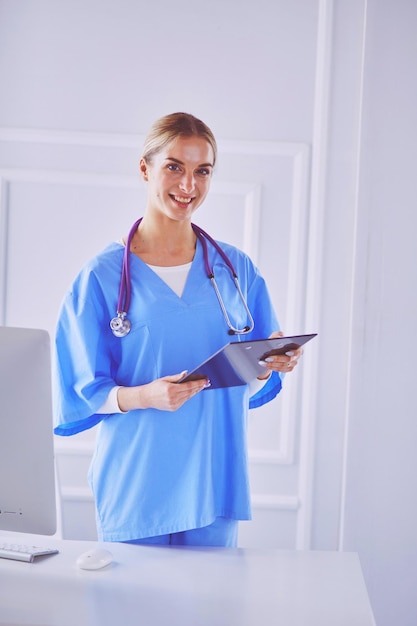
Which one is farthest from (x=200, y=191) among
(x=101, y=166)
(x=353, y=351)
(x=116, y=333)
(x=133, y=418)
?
(x=353, y=351)

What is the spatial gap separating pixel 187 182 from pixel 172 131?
12 cm

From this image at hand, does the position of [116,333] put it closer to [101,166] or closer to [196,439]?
[196,439]

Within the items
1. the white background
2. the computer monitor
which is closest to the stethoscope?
the computer monitor

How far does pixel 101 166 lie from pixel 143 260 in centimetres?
73

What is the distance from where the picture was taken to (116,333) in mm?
1504

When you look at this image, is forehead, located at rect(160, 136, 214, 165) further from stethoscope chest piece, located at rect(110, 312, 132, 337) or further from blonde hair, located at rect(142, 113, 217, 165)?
stethoscope chest piece, located at rect(110, 312, 132, 337)

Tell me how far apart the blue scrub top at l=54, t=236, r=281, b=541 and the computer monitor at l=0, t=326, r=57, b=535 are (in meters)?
0.39

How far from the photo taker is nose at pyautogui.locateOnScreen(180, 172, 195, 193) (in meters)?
1.55

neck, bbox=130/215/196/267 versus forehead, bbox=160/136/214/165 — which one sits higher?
forehead, bbox=160/136/214/165

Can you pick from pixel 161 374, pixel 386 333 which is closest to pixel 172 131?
pixel 161 374

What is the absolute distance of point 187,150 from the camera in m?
1.56

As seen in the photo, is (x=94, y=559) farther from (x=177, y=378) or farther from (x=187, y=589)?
(x=177, y=378)

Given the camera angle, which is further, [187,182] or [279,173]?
[279,173]

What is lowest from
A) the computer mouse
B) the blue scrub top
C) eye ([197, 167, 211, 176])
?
the computer mouse
